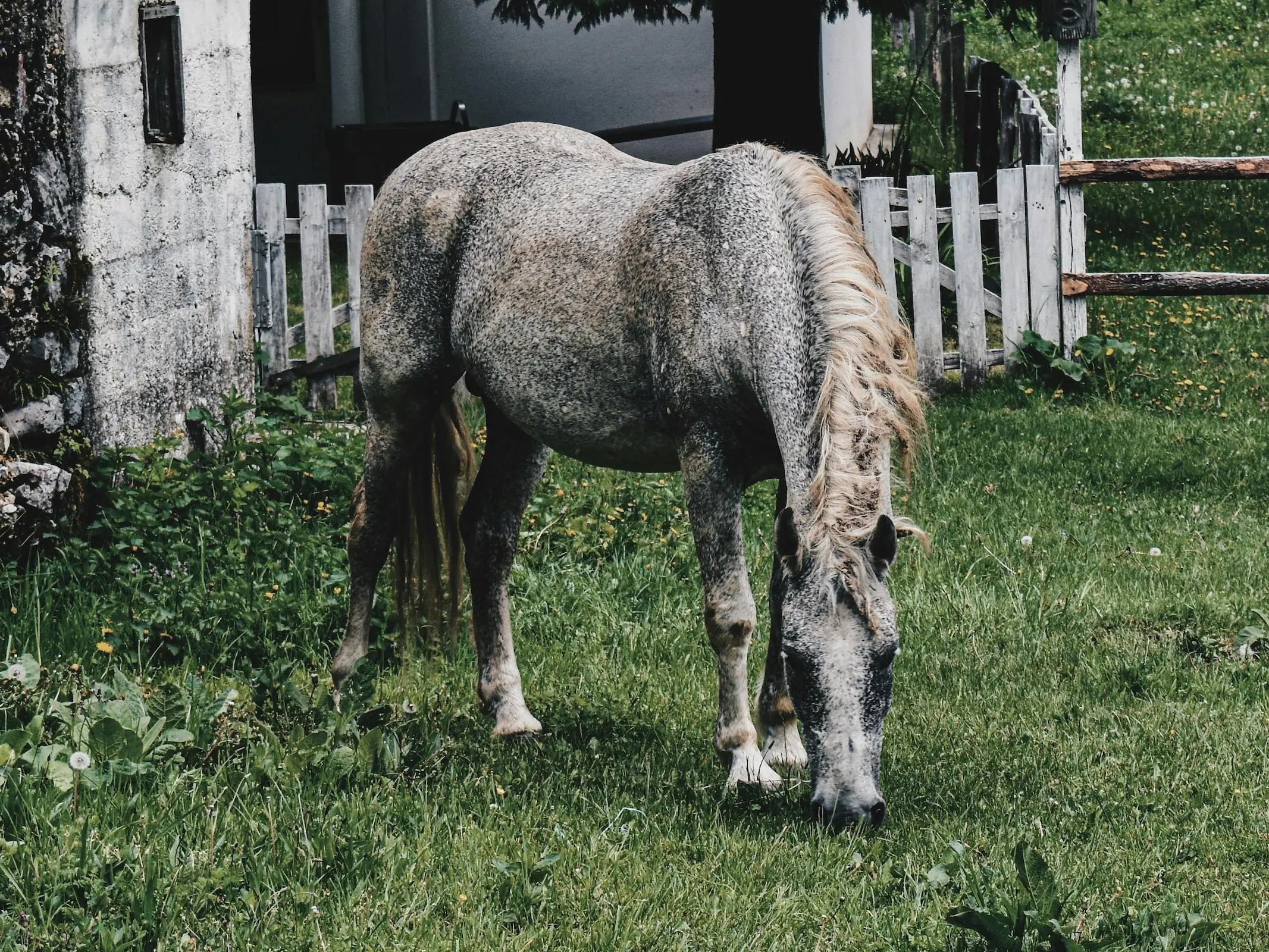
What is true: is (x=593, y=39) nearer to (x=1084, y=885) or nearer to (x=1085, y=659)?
(x=1085, y=659)

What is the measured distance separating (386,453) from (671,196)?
1.46m

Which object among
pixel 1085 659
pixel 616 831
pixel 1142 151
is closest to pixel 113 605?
pixel 616 831

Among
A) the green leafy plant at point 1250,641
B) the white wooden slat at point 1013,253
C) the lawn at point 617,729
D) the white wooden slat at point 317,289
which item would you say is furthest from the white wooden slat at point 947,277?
the green leafy plant at point 1250,641

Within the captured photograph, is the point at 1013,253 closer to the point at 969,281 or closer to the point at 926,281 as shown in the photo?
the point at 969,281

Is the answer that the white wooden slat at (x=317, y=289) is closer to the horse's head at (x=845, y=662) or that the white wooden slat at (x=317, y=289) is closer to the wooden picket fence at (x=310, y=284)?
the wooden picket fence at (x=310, y=284)

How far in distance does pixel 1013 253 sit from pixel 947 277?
0.45 meters

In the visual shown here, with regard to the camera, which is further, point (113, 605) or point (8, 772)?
point (113, 605)

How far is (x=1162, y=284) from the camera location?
935 cm

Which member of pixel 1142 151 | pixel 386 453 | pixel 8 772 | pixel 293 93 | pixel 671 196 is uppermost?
pixel 293 93

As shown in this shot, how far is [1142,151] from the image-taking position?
16.2 metres

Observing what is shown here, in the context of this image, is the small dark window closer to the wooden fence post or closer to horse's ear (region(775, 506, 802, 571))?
horse's ear (region(775, 506, 802, 571))

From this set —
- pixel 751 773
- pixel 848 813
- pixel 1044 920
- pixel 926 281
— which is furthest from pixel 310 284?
pixel 1044 920

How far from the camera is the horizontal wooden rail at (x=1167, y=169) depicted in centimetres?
928

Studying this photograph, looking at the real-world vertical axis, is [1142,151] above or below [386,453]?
above
